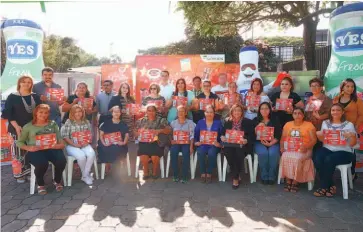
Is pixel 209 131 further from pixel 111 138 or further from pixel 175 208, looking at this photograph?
pixel 111 138

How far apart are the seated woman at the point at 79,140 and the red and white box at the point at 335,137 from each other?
143 inches

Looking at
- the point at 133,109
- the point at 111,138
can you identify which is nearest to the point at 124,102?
the point at 133,109

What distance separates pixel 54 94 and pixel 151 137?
1847 mm

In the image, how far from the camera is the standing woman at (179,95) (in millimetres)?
5738

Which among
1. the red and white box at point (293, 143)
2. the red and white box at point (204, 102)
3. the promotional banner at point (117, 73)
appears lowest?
the red and white box at point (293, 143)

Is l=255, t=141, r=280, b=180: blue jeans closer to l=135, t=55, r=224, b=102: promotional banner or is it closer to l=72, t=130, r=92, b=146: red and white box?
l=72, t=130, r=92, b=146: red and white box

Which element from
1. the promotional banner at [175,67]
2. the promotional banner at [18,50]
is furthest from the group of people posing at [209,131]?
the promotional banner at [175,67]

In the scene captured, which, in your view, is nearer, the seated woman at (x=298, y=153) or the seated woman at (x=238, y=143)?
the seated woman at (x=298, y=153)

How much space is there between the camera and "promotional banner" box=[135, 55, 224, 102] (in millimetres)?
8836

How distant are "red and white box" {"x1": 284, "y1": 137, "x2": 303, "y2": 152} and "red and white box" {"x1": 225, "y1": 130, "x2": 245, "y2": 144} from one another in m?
0.66

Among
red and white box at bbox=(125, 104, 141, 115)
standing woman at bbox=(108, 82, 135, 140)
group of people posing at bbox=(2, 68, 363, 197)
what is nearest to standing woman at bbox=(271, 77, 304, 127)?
group of people posing at bbox=(2, 68, 363, 197)

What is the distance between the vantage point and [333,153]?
4.40 metres

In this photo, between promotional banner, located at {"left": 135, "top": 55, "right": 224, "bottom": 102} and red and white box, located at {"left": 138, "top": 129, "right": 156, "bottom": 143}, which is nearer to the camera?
red and white box, located at {"left": 138, "top": 129, "right": 156, "bottom": 143}

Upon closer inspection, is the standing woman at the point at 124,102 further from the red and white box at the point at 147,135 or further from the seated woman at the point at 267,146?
the seated woman at the point at 267,146
